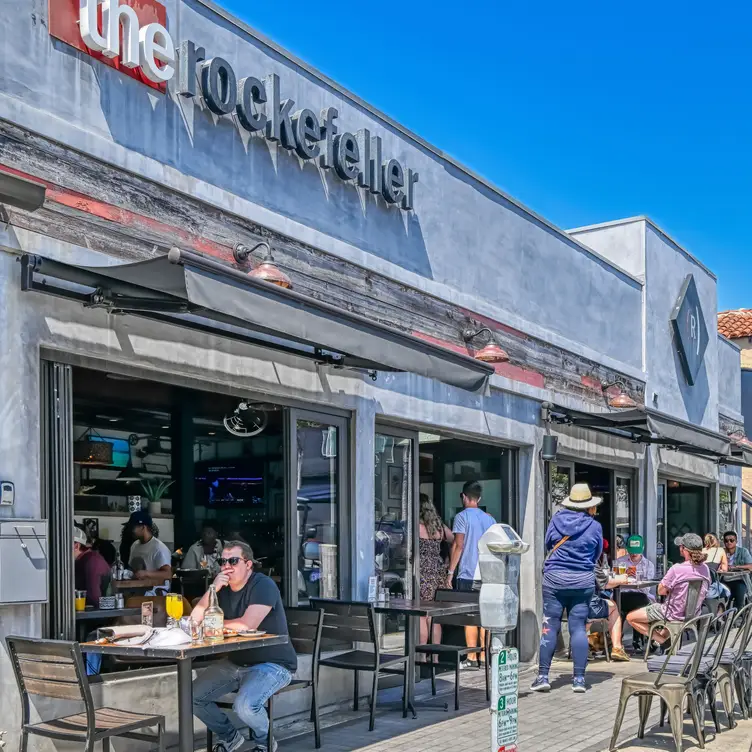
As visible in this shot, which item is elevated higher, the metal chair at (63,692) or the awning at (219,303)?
the awning at (219,303)

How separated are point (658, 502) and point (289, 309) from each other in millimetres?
10693

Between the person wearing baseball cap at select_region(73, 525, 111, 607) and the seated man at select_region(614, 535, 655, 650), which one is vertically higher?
the person wearing baseball cap at select_region(73, 525, 111, 607)

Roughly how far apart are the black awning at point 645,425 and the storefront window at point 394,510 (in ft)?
8.75

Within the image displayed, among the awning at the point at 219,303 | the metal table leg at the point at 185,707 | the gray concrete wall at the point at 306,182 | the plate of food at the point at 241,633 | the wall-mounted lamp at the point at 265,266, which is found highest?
the gray concrete wall at the point at 306,182

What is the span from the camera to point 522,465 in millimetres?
11227

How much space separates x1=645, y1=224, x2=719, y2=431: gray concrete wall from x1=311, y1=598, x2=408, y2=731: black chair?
8.11 meters

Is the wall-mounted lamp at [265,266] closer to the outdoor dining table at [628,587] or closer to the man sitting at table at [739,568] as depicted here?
the outdoor dining table at [628,587]

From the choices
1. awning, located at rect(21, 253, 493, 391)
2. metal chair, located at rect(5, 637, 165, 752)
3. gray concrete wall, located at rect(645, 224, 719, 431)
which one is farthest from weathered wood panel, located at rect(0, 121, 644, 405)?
gray concrete wall, located at rect(645, 224, 719, 431)

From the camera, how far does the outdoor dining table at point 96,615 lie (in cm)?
627

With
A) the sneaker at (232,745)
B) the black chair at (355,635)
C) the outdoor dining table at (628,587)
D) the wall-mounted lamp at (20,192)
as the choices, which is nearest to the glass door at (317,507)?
the black chair at (355,635)

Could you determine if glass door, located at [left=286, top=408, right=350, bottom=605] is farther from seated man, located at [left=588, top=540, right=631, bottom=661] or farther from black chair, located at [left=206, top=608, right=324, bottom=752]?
seated man, located at [left=588, top=540, right=631, bottom=661]

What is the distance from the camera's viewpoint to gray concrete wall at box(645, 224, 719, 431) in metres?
14.9

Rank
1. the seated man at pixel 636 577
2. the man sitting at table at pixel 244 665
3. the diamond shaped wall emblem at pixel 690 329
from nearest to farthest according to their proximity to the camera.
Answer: the man sitting at table at pixel 244 665 → the seated man at pixel 636 577 → the diamond shaped wall emblem at pixel 690 329

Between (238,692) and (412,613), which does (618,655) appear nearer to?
(412,613)
